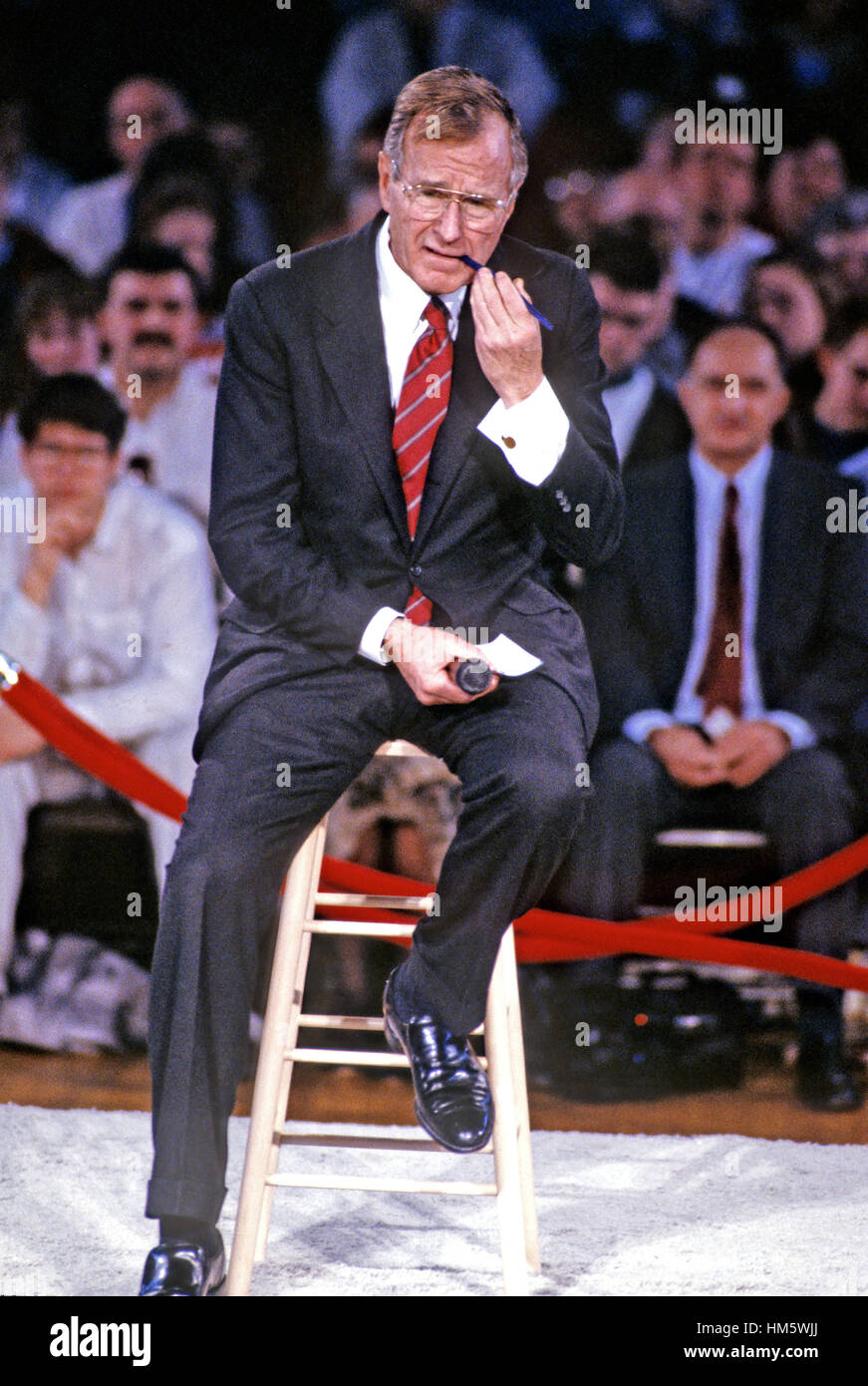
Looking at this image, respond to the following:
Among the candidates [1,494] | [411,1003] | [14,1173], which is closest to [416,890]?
[411,1003]

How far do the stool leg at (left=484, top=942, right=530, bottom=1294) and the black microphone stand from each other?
1.20 ft

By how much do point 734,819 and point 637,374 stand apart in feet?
3.19

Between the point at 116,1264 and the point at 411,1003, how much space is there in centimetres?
55

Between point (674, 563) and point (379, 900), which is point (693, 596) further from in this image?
A: point (379, 900)

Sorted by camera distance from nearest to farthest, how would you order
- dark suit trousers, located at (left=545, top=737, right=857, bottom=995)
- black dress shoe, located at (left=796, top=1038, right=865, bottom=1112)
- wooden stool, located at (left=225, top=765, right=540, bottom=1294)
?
wooden stool, located at (left=225, top=765, right=540, bottom=1294) < black dress shoe, located at (left=796, top=1038, right=865, bottom=1112) < dark suit trousers, located at (left=545, top=737, right=857, bottom=995)

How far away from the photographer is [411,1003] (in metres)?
1.88

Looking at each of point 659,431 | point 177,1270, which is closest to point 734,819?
point 659,431

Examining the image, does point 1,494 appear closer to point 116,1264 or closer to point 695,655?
point 695,655

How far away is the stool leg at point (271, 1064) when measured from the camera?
1817 mm

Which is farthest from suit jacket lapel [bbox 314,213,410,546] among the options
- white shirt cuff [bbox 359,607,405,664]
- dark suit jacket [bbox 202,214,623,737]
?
white shirt cuff [bbox 359,607,405,664]

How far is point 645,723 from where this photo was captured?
3156mm

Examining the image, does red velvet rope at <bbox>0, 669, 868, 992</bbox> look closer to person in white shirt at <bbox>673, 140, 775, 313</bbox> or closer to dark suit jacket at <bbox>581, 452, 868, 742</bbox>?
dark suit jacket at <bbox>581, 452, 868, 742</bbox>

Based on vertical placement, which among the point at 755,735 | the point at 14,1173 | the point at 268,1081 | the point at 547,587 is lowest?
the point at 14,1173

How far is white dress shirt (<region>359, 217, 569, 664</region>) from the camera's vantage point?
1.90m
